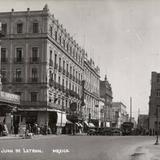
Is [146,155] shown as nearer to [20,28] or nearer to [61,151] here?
[61,151]

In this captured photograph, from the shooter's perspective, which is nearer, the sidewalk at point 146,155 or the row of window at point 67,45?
the sidewalk at point 146,155

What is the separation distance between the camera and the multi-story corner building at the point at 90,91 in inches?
3111

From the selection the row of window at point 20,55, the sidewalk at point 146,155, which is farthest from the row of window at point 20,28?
the sidewalk at point 146,155

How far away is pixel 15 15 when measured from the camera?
50.9 m

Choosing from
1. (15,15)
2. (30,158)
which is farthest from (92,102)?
(30,158)

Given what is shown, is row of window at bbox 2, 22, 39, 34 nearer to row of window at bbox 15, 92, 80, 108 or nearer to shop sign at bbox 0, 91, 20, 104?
row of window at bbox 15, 92, 80, 108

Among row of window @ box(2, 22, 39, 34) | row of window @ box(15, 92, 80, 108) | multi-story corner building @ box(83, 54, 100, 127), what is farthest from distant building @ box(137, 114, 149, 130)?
row of window @ box(2, 22, 39, 34)

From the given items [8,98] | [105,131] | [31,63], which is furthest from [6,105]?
[105,131]

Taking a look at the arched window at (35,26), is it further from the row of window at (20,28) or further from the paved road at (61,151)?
the paved road at (61,151)

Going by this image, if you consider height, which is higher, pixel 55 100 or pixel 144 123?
pixel 55 100

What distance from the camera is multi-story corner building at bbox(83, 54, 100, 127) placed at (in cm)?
7903

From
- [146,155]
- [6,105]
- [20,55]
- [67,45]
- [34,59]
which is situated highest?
[67,45]

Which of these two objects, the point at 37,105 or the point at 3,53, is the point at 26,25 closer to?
the point at 3,53

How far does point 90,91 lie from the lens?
83.5 m
